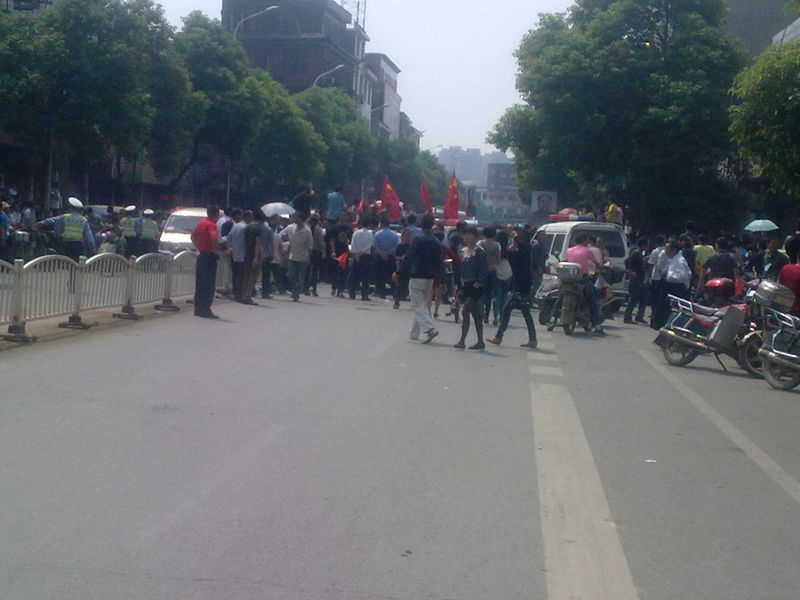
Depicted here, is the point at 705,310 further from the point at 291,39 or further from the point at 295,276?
the point at 291,39

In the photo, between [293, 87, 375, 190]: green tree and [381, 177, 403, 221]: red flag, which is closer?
[381, 177, 403, 221]: red flag

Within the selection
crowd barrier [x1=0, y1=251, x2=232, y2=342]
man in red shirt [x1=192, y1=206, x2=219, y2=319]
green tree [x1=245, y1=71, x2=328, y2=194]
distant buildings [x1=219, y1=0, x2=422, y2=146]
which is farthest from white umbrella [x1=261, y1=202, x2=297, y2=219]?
distant buildings [x1=219, y1=0, x2=422, y2=146]

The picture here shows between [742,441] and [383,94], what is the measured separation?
101953mm

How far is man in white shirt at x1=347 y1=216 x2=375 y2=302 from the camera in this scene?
22.7 m

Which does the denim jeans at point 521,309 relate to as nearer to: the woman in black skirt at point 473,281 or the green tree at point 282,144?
the woman in black skirt at point 473,281

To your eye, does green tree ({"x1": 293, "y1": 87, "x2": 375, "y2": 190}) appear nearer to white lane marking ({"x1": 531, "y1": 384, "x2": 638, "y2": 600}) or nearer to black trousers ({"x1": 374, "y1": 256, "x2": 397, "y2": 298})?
black trousers ({"x1": 374, "y1": 256, "x2": 397, "y2": 298})

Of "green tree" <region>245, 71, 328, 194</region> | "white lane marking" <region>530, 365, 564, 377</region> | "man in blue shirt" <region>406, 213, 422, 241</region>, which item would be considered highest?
"green tree" <region>245, 71, 328, 194</region>

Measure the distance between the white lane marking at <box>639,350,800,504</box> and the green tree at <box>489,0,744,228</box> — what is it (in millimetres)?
24436

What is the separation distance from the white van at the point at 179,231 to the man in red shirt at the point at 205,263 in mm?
9212

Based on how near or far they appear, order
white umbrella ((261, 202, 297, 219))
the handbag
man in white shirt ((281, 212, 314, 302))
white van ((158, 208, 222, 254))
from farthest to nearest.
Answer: white umbrella ((261, 202, 297, 219)) → white van ((158, 208, 222, 254)) → man in white shirt ((281, 212, 314, 302)) → the handbag

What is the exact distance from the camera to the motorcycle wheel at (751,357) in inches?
544

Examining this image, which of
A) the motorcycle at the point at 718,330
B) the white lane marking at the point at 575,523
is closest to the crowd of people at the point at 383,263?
the motorcycle at the point at 718,330

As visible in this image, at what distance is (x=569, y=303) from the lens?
60.3 ft

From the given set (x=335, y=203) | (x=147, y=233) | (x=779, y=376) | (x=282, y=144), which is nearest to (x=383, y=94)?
(x=282, y=144)
